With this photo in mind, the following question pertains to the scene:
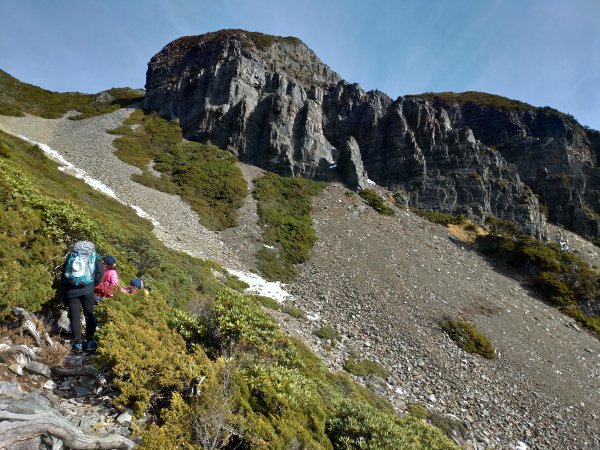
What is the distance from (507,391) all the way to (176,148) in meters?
46.3

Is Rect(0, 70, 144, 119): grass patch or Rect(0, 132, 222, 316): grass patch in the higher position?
Rect(0, 70, 144, 119): grass patch

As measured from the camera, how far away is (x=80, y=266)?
687 cm

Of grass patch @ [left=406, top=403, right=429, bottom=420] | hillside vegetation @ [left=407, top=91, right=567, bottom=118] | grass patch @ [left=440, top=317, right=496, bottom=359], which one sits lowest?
grass patch @ [left=406, top=403, right=429, bottom=420]

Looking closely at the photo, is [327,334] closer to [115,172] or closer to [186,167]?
[115,172]

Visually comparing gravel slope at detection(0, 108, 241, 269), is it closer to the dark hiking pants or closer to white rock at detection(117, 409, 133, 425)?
the dark hiking pants

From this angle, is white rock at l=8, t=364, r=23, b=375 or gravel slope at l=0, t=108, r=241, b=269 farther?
gravel slope at l=0, t=108, r=241, b=269

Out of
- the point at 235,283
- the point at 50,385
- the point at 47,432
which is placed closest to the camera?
the point at 47,432

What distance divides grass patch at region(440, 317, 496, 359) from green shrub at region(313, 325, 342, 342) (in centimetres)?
798

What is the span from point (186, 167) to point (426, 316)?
107 ft

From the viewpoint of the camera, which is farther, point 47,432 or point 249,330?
point 249,330

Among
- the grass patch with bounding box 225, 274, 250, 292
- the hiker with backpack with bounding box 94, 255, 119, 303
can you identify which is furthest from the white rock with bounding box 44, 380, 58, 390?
the grass patch with bounding box 225, 274, 250, 292

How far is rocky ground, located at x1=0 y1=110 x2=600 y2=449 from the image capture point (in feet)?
55.2

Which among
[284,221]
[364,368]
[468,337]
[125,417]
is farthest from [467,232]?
[125,417]

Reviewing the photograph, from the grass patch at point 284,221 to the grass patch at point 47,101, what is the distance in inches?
1532
